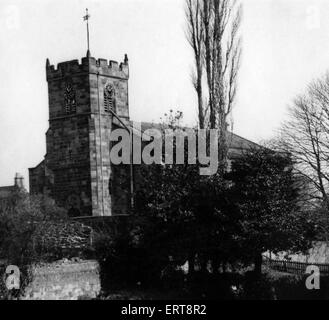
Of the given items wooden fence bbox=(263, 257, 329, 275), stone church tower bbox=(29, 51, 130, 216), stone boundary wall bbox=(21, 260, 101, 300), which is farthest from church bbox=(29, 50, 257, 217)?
stone boundary wall bbox=(21, 260, 101, 300)

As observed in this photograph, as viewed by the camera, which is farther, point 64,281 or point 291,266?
point 291,266

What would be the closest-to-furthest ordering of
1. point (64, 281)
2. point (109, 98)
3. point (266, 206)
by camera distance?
point (64, 281) < point (266, 206) < point (109, 98)

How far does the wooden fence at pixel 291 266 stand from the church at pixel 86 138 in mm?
9521

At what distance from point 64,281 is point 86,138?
14767 millimetres

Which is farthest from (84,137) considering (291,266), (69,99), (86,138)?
(291,266)

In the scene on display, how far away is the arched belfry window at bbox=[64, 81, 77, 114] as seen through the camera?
38.0 meters

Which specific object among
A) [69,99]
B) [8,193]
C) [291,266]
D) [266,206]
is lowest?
[291,266]

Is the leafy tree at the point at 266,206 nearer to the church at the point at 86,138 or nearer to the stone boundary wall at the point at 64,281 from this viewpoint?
the stone boundary wall at the point at 64,281

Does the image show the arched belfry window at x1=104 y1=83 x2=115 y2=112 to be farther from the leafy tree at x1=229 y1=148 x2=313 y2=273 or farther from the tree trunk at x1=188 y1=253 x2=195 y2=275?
the tree trunk at x1=188 y1=253 x2=195 y2=275

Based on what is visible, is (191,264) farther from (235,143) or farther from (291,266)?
(235,143)

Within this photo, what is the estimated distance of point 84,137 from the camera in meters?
37.5
